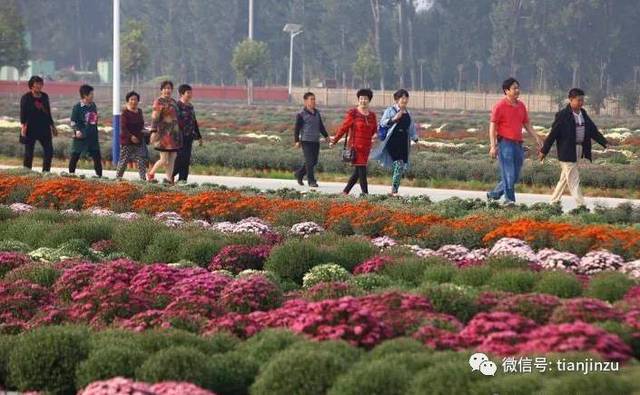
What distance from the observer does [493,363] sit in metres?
7.38

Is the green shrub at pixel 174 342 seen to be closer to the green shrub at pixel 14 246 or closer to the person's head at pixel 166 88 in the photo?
the green shrub at pixel 14 246

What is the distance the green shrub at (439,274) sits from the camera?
35.3 ft

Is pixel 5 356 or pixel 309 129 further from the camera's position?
pixel 309 129

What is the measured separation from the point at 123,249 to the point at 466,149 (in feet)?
73.5

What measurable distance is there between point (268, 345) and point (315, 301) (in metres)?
1.32

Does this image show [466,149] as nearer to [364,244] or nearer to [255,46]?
[364,244]

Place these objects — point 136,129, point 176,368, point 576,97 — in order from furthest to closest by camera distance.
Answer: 1. point 136,129
2. point 576,97
3. point 176,368

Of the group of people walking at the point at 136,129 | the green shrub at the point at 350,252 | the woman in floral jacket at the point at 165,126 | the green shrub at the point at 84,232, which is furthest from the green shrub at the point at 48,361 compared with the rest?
the woman in floral jacket at the point at 165,126

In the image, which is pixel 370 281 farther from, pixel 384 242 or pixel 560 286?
pixel 384 242

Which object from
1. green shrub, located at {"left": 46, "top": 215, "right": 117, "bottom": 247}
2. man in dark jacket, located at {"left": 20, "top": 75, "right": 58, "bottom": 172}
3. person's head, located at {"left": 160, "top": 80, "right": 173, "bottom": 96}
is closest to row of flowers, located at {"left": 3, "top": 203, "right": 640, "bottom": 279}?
green shrub, located at {"left": 46, "top": 215, "right": 117, "bottom": 247}

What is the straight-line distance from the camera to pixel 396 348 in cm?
796

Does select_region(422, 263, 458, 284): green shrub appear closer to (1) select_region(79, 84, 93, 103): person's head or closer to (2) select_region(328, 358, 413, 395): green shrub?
(2) select_region(328, 358, 413, 395): green shrub

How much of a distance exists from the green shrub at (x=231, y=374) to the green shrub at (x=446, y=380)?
3.57 ft

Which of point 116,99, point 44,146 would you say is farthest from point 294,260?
point 116,99
